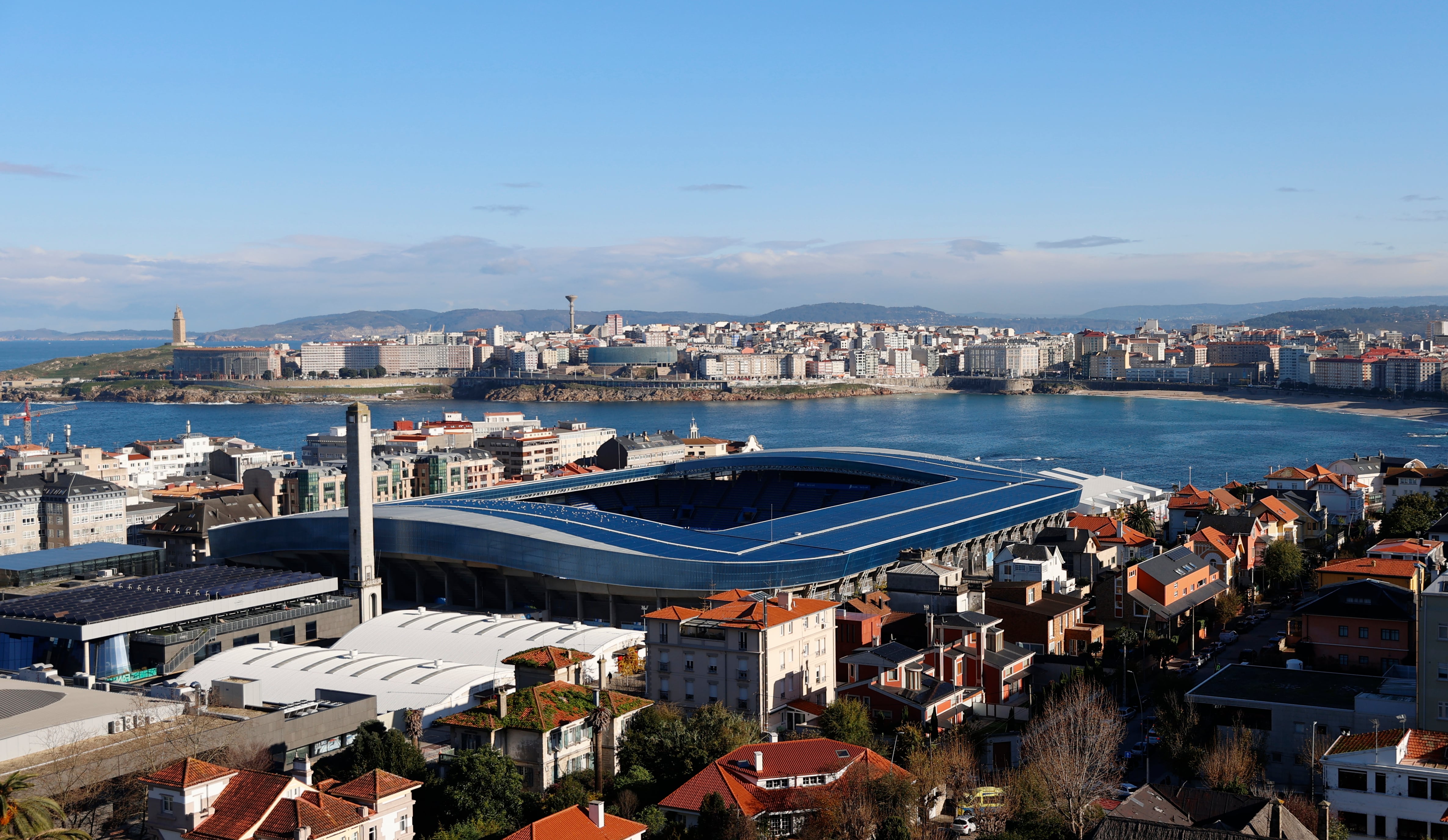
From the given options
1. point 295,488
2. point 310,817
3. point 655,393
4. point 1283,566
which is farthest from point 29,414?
point 310,817

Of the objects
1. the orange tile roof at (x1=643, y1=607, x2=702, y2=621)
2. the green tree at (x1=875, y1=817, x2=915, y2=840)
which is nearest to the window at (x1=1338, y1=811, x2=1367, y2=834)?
the green tree at (x1=875, y1=817, x2=915, y2=840)

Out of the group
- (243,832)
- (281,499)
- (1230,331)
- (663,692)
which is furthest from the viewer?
(1230,331)

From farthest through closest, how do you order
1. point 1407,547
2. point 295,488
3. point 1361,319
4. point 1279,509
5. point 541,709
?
point 1361,319 → point 295,488 → point 1279,509 → point 1407,547 → point 541,709

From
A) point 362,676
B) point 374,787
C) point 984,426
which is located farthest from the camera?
point 984,426

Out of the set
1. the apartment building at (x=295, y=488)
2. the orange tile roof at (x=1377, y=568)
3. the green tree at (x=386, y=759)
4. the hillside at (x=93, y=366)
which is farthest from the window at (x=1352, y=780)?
the hillside at (x=93, y=366)

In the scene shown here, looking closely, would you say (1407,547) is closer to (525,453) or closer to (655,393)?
(525,453)

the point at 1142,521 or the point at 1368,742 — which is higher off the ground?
the point at 1368,742

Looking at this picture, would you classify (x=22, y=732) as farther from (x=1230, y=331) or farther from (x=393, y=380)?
(x=1230, y=331)

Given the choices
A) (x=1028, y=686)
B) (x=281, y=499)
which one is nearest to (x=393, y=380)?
(x=281, y=499)
